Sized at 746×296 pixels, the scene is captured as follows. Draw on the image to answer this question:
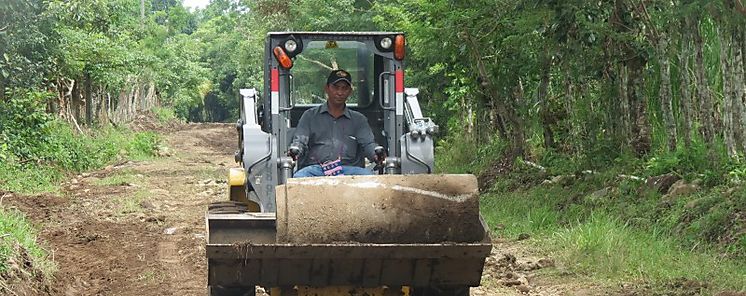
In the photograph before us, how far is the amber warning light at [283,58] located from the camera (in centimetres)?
863

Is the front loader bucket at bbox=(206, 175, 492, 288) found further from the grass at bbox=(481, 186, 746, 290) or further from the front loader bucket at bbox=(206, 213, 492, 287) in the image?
the grass at bbox=(481, 186, 746, 290)

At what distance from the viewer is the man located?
873 cm

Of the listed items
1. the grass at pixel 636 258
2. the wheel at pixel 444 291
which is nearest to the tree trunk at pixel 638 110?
the grass at pixel 636 258

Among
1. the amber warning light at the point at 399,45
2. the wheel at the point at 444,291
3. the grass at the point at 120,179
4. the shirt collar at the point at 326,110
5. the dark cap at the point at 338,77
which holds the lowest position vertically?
the grass at the point at 120,179

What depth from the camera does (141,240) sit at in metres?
13.0

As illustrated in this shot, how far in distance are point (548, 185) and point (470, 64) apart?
2687 millimetres

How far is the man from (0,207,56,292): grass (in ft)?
8.78

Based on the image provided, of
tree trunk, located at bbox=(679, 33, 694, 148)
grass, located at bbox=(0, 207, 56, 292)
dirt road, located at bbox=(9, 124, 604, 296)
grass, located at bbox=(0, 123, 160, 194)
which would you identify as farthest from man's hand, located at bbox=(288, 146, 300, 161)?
grass, located at bbox=(0, 123, 160, 194)

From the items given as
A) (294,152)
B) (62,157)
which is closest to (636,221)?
(294,152)

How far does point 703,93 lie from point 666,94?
1330 mm

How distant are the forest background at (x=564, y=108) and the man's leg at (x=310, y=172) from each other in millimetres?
3023

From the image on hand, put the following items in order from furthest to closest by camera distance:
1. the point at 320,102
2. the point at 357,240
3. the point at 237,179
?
the point at 237,179, the point at 320,102, the point at 357,240

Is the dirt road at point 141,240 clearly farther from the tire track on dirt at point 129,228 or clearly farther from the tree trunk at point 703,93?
the tree trunk at point 703,93

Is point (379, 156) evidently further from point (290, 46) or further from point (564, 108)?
point (564, 108)
